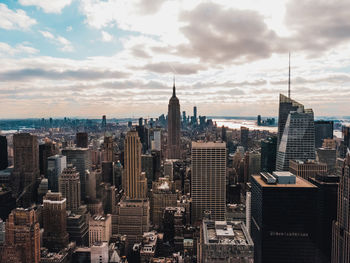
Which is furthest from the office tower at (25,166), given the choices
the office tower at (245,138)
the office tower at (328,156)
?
the office tower at (245,138)

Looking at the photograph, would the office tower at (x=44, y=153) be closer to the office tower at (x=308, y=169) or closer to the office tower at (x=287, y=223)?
the office tower at (x=287, y=223)

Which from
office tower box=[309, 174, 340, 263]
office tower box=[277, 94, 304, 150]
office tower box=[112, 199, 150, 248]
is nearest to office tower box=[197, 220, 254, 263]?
office tower box=[309, 174, 340, 263]

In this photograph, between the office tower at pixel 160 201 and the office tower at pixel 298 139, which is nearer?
the office tower at pixel 298 139

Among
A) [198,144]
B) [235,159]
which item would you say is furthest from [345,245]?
[235,159]

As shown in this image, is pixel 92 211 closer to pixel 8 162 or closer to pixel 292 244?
pixel 8 162

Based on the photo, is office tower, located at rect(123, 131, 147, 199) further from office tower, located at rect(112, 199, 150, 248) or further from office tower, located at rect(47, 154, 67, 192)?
office tower, located at rect(47, 154, 67, 192)
